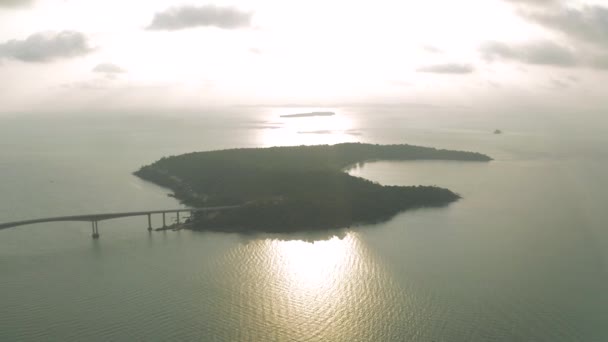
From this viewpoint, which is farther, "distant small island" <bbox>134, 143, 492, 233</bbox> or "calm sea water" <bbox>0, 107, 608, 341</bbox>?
"distant small island" <bbox>134, 143, 492, 233</bbox>

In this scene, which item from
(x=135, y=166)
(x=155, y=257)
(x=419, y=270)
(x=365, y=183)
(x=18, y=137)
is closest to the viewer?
(x=419, y=270)

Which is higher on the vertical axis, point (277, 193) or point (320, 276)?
point (277, 193)

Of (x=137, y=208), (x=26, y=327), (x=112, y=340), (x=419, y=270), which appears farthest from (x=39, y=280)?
(x=419, y=270)

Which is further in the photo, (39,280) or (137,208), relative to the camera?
(137,208)

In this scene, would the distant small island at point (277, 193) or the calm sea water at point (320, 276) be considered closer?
the calm sea water at point (320, 276)

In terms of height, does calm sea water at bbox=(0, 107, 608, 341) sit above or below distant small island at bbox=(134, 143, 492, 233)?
below

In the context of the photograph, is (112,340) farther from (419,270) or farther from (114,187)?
(114,187)

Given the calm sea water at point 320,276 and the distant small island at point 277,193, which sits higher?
the distant small island at point 277,193

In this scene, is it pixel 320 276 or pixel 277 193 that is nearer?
pixel 320 276
